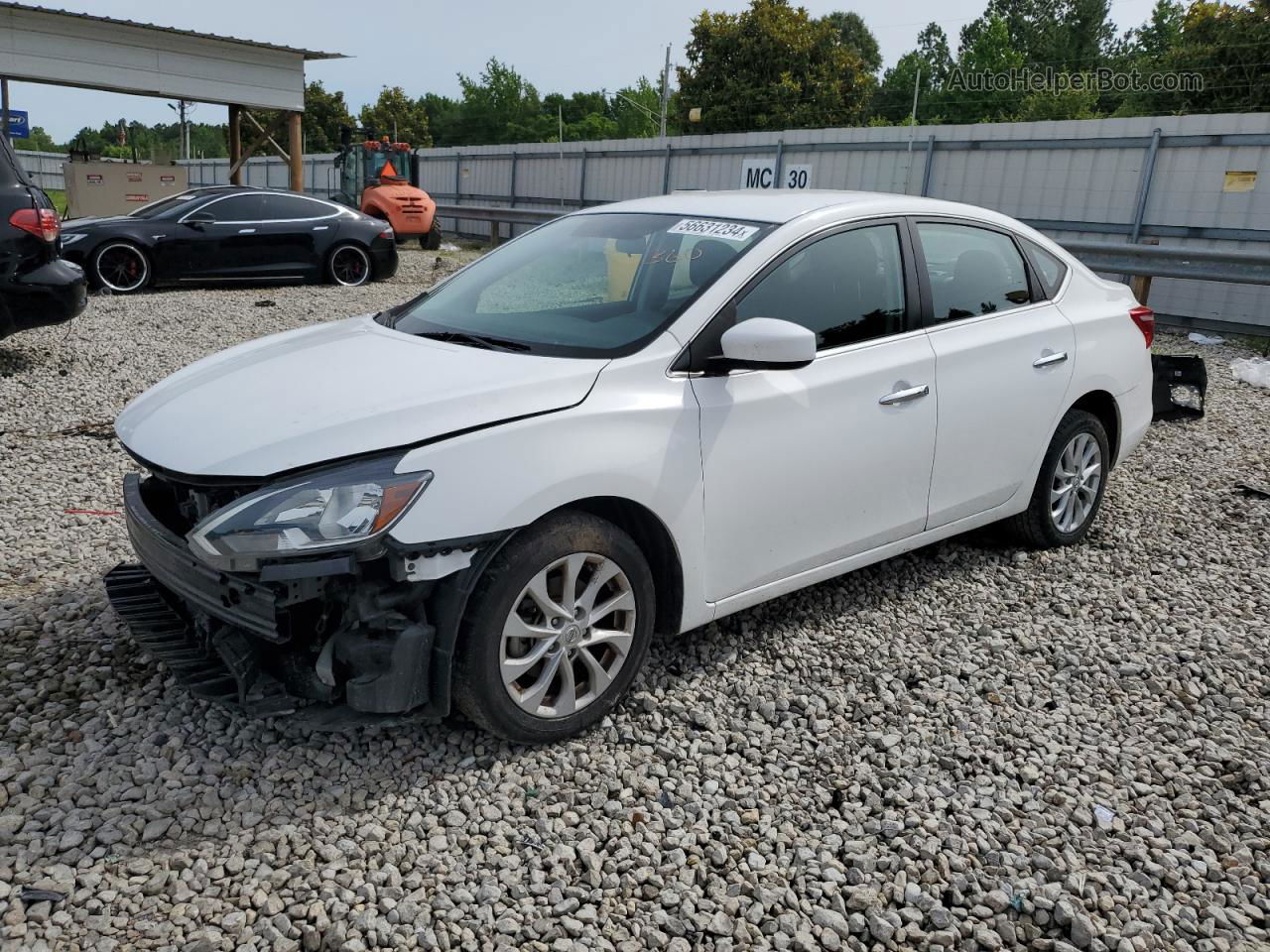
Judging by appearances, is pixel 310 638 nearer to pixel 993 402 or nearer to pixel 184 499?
pixel 184 499

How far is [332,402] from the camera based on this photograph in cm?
309

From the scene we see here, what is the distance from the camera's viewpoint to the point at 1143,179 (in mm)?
14117

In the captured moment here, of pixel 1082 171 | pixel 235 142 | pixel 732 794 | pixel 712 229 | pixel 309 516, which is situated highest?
pixel 1082 171

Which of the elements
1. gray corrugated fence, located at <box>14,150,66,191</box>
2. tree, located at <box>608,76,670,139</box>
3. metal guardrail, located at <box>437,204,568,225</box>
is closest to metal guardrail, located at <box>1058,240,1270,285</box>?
metal guardrail, located at <box>437,204,568,225</box>

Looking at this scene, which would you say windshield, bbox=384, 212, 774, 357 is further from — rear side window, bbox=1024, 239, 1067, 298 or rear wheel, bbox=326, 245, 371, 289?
rear wheel, bbox=326, 245, 371, 289

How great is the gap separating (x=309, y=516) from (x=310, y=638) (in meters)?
0.43

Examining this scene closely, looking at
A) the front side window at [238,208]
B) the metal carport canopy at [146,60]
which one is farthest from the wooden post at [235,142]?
the front side window at [238,208]

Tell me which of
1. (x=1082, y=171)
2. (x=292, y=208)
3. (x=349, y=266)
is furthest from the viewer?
(x=1082, y=171)

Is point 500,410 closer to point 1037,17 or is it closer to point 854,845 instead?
point 854,845

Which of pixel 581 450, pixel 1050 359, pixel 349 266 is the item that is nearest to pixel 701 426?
pixel 581 450

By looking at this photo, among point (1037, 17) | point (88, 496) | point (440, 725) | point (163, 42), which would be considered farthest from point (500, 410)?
point (1037, 17)

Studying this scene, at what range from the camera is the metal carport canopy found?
19.2 meters

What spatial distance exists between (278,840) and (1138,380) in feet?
14.7

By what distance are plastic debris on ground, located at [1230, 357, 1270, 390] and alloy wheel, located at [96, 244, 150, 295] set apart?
40.5 ft
